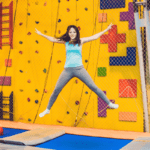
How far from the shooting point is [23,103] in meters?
4.46

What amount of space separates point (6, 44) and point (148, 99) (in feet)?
9.79

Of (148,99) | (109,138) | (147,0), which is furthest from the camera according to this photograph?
(148,99)

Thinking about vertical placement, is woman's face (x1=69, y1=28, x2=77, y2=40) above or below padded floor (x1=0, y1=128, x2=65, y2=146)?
above

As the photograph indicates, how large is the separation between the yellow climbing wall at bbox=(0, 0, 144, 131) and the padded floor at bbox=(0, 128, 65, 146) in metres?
0.70

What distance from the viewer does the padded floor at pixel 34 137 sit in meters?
3.00

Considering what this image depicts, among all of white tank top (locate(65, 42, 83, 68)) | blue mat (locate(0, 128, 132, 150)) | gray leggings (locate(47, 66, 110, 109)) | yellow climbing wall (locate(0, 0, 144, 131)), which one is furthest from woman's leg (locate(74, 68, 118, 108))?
yellow climbing wall (locate(0, 0, 144, 131))

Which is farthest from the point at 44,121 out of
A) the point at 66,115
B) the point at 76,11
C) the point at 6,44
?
the point at 76,11

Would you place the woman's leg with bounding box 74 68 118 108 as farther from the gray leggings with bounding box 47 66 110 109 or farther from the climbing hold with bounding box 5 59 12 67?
the climbing hold with bounding box 5 59 12 67

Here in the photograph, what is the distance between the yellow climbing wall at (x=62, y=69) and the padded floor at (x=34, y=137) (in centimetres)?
70

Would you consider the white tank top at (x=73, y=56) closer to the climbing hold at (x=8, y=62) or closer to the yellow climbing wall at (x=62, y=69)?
the yellow climbing wall at (x=62, y=69)

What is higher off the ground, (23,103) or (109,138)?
(23,103)

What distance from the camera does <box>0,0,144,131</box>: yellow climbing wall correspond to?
12.6ft

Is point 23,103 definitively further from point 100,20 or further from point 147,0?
point 147,0

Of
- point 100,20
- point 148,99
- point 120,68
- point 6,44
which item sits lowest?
point 148,99
